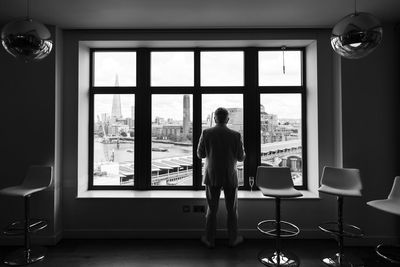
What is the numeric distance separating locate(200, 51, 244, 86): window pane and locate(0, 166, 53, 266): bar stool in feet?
7.92

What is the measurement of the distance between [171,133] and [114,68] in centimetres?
131

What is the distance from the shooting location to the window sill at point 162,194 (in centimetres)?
325

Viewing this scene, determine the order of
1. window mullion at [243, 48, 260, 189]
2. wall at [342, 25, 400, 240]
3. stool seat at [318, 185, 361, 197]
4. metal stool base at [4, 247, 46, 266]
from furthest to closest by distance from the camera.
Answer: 1. window mullion at [243, 48, 260, 189]
2. wall at [342, 25, 400, 240]
3. metal stool base at [4, 247, 46, 266]
4. stool seat at [318, 185, 361, 197]

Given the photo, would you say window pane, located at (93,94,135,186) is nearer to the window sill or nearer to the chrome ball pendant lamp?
the window sill

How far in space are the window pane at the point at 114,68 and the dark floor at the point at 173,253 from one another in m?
2.25

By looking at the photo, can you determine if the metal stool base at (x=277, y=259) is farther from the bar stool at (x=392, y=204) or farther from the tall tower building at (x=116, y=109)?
the tall tower building at (x=116, y=109)

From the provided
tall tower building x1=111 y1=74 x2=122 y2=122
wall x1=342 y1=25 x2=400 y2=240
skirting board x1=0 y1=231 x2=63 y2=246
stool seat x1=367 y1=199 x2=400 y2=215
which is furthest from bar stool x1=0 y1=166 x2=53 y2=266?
wall x1=342 y1=25 x2=400 y2=240

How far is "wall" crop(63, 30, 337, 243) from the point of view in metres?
3.23

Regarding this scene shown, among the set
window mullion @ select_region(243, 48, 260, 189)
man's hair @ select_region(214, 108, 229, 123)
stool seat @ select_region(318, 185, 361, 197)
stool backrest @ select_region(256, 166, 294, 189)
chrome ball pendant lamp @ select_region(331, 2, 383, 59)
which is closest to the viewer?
chrome ball pendant lamp @ select_region(331, 2, 383, 59)

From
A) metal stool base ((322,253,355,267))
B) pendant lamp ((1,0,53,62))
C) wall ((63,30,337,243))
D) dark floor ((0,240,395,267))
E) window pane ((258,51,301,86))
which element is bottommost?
dark floor ((0,240,395,267))

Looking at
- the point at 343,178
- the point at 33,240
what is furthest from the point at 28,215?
the point at 343,178

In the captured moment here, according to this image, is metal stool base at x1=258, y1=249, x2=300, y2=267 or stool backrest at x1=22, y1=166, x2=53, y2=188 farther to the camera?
stool backrest at x1=22, y1=166, x2=53, y2=188

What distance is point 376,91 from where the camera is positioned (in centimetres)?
307

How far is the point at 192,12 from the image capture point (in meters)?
2.81
